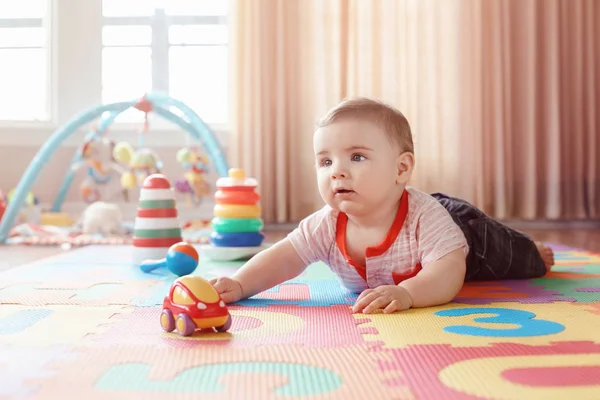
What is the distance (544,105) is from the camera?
2924mm

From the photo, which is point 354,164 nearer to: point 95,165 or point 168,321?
point 168,321

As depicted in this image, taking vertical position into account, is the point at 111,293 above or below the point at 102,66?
below

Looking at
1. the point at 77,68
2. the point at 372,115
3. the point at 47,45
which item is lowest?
the point at 372,115

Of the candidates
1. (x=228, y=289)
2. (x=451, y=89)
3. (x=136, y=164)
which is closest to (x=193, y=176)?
(x=136, y=164)

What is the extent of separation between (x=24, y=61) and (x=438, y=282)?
278 cm

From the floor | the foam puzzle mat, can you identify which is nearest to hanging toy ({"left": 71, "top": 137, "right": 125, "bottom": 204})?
the floor

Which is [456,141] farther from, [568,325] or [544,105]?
[568,325]

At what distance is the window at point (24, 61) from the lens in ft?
10.6

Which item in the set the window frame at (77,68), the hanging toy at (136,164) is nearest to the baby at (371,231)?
the hanging toy at (136,164)

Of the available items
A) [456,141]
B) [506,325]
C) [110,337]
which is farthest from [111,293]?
[456,141]

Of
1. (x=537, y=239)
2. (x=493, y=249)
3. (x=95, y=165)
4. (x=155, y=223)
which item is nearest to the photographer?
(x=493, y=249)

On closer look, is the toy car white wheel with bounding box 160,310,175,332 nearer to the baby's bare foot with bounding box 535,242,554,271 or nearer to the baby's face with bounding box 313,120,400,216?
the baby's face with bounding box 313,120,400,216

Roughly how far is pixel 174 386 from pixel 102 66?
2848 mm

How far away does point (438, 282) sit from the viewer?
1058 mm
